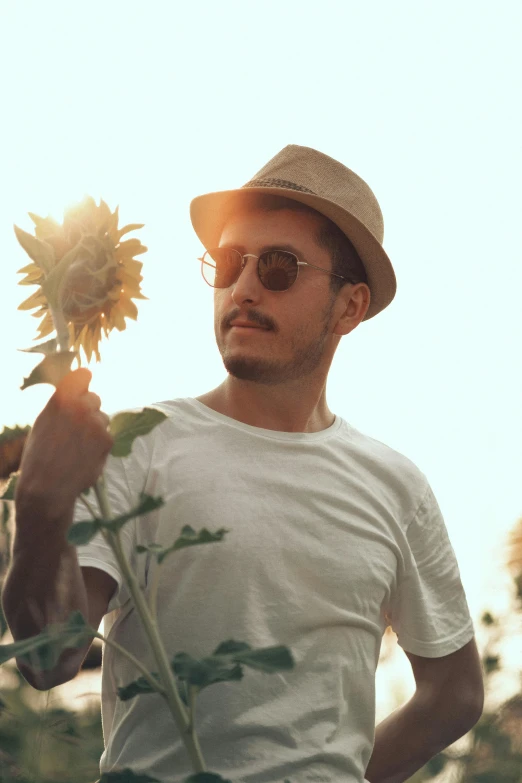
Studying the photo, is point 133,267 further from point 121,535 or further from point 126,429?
point 121,535

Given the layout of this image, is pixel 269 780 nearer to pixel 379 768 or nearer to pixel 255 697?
pixel 255 697

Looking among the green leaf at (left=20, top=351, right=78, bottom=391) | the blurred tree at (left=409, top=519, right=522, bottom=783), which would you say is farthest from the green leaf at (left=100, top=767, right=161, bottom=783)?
the blurred tree at (left=409, top=519, right=522, bottom=783)

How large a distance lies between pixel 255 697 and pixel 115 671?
0.30 metres

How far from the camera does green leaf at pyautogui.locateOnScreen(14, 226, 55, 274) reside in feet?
3.96

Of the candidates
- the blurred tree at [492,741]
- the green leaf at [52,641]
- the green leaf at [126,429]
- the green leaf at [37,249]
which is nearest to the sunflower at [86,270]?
the green leaf at [37,249]

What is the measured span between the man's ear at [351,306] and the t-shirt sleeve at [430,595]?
1.63ft

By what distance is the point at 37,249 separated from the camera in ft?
3.99

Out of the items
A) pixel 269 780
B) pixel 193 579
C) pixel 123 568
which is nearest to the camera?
pixel 123 568

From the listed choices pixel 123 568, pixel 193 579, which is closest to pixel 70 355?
pixel 123 568

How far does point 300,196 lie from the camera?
2.57m

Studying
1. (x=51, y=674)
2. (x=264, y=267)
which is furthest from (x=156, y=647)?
(x=264, y=267)

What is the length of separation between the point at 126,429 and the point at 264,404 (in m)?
1.25

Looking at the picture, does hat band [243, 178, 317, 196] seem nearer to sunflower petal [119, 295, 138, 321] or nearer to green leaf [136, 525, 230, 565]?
sunflower petal [119, 295, 138, 321]

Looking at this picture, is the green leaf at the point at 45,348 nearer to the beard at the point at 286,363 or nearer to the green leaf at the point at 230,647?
the green leaf at the point at 230,647
